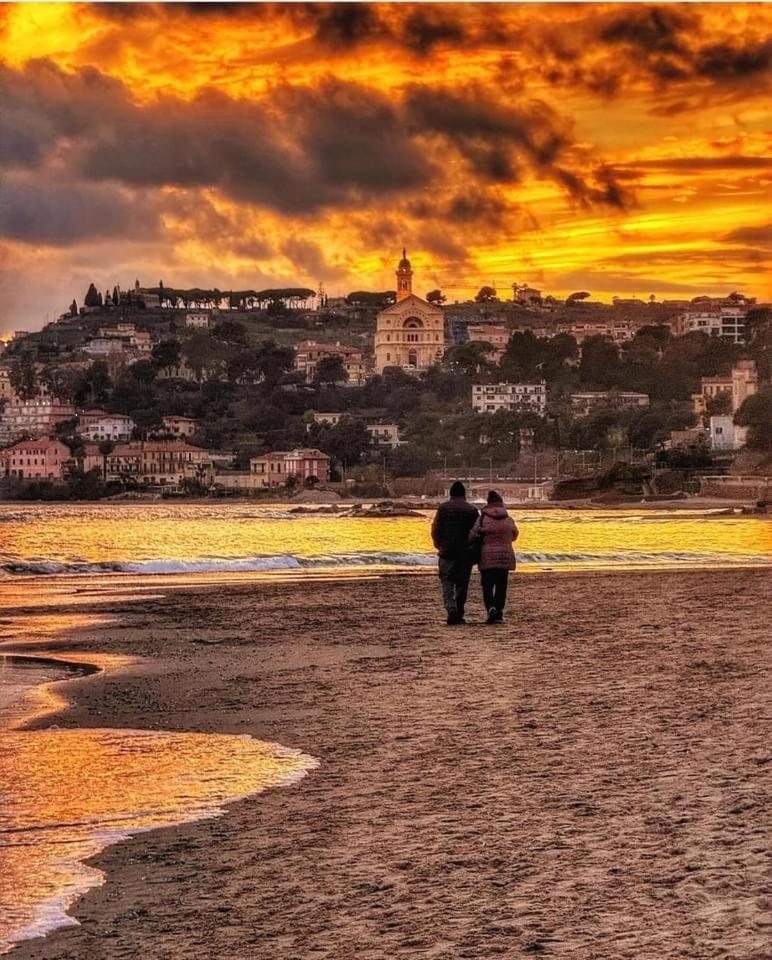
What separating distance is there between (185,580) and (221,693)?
1483 centimetres

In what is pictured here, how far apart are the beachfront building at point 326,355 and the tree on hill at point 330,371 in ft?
2.66

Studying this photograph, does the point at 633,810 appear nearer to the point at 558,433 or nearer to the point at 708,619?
the point at 708,619

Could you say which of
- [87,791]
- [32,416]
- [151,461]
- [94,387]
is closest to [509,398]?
[151,461]

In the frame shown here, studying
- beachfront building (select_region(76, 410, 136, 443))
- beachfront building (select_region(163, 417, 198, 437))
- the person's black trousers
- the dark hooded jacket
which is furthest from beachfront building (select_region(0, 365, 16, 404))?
the dark hooded jacket

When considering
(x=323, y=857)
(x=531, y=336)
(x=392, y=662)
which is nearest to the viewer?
(x=323, y=857)

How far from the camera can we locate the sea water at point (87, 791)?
199 inches

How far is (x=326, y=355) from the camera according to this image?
180125 mm

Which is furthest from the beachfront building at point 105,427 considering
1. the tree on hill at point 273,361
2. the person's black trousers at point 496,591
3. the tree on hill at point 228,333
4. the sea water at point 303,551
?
the person's black trousers at point 496,591

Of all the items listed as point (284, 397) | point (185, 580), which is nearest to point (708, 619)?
point (185, 580)

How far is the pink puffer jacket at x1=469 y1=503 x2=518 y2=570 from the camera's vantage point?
13.4 metres

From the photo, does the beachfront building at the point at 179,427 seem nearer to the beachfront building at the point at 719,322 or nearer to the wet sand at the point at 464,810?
the beachfront building at the point at 719,322

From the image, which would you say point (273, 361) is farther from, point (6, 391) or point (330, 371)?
point (6, 391)

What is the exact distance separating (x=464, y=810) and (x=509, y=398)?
5727 inches

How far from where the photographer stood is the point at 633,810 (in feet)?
18.2
